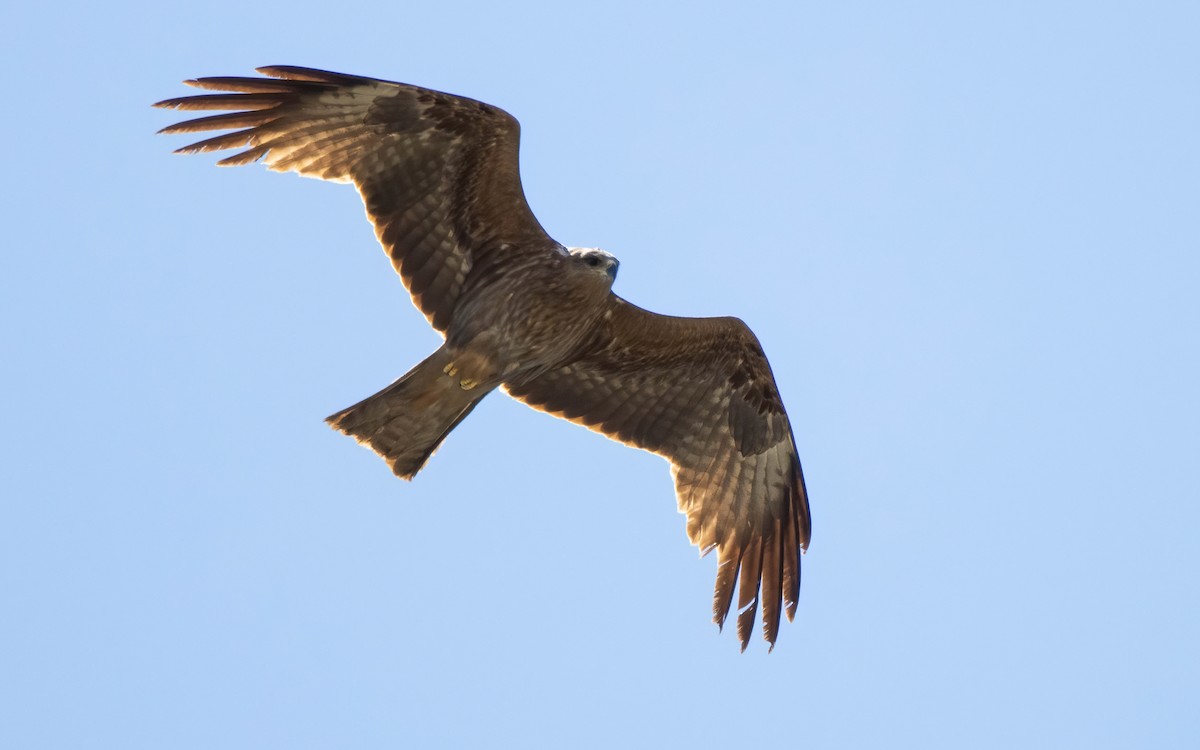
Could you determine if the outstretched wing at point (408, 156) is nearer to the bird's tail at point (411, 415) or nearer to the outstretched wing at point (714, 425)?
the bird's tail at point (411, 415)

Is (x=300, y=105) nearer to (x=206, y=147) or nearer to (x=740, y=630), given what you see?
(x=206, y=147)

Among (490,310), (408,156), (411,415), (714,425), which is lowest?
(411,415)

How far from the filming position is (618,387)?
12.0 metres

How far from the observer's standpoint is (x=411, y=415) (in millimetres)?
10773

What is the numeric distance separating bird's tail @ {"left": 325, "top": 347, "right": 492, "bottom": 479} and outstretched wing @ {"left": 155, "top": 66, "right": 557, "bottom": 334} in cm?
46

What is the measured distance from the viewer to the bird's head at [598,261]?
10.9 meters

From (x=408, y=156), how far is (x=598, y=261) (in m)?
1.38

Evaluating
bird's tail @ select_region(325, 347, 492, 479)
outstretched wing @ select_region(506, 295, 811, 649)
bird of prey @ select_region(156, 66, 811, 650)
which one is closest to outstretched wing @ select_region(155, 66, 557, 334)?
bird of prey @ select_region(156, 66, 811, 650)

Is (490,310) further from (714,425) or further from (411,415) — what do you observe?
(714,425)

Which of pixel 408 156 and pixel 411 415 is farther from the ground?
pixel 408 156

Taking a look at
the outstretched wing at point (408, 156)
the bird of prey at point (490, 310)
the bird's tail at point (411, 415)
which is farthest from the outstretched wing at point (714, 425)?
the outstretched wing at point (408, 156)

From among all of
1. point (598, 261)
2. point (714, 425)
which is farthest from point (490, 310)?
point (714, 425)

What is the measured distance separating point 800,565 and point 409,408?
315 centimetres

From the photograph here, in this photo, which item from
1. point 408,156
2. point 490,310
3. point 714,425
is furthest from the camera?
point 714,425
